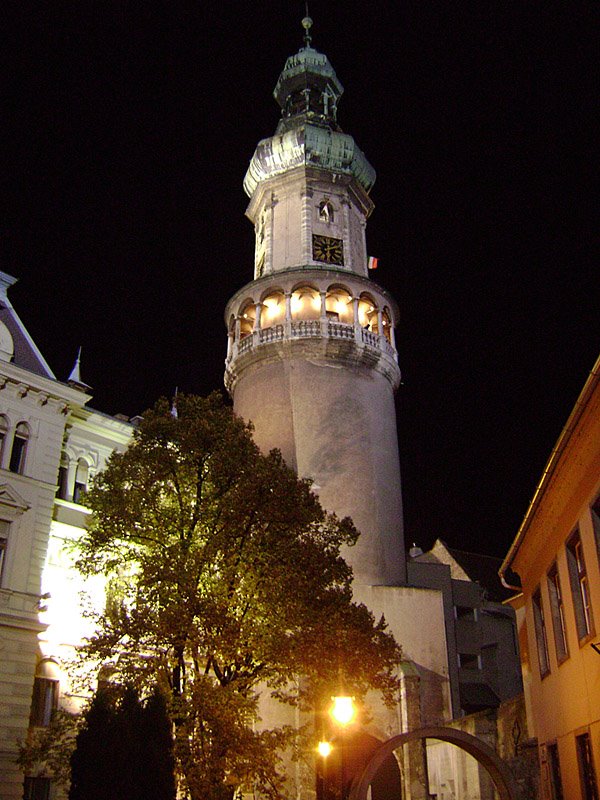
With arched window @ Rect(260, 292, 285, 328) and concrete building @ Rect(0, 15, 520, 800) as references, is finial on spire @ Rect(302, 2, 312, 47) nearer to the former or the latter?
concrete building @ Rect(0, 15, 520, 800)

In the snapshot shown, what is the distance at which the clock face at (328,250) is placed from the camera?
43594mm

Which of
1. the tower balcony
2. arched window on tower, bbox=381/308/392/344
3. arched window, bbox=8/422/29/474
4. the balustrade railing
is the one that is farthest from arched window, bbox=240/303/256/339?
arched window, bbox=8/422/29/474

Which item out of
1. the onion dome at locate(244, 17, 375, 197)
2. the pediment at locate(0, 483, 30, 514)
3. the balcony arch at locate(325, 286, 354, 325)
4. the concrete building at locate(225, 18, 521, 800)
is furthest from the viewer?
the onion dome at locate(244, 17, 375, 197)

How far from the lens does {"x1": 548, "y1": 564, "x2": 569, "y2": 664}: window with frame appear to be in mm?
16719

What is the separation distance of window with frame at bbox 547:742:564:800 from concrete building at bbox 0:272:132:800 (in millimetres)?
13482

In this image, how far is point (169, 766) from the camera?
17156 millimetres

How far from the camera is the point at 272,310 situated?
42.5 meters

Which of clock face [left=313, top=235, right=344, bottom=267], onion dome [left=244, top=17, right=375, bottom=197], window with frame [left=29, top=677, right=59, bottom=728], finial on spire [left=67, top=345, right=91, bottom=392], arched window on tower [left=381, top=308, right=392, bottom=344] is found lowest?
window with frame [left=29, top=677, right=59, bottom=728]

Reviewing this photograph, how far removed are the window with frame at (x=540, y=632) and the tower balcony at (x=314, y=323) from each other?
21024 mm

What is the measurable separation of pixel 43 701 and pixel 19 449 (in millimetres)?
8475

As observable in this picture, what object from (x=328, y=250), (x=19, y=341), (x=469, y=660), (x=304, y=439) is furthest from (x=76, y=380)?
(x=469, y=660)

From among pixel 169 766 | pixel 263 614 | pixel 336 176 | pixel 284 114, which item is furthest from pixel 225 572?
pixel 284 114

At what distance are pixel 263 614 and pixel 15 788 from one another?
31.2 ft

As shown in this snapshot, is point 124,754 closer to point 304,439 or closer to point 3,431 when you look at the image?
point 3,431
